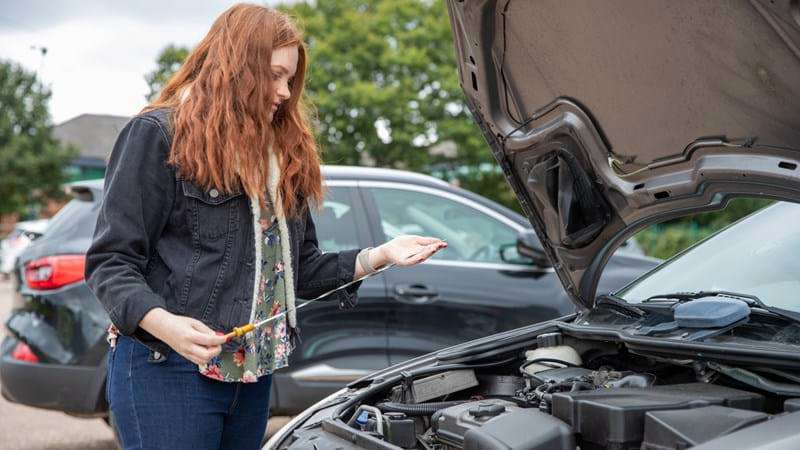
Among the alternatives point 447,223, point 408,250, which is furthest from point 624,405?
point 447,223

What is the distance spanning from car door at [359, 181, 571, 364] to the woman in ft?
9.21

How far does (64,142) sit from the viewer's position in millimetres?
40375

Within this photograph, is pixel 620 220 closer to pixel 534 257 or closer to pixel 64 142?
pixel 534 257

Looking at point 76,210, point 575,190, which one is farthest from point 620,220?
point 76,210

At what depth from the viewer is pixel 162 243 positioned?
2.54 metres

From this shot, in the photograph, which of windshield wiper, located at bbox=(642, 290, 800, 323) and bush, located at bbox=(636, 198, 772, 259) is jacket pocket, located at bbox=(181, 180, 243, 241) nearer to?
windshield wiper, located at bbox=(642, 290, 800, 323)

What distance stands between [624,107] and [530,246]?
8.42 feet

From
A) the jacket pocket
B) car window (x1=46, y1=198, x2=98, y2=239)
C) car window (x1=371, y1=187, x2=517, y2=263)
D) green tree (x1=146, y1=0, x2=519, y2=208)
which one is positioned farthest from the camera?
green tree (x1=146, y1=0, x2=519, y2=208)

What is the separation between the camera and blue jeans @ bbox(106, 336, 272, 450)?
2455mm

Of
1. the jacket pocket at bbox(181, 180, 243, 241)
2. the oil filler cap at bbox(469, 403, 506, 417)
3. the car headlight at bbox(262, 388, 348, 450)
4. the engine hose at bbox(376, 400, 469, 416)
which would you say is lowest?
the car headlight at bbox(262, 388, 348, 450)

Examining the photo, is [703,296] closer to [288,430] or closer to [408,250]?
[408,250]

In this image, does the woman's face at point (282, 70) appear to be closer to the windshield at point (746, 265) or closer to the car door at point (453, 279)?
the windshield at point (746, 265)

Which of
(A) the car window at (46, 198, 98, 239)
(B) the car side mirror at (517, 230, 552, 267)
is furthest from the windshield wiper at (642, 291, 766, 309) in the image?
(A) the car window at (46, 198, 98, 239)

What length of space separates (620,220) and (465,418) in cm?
107
